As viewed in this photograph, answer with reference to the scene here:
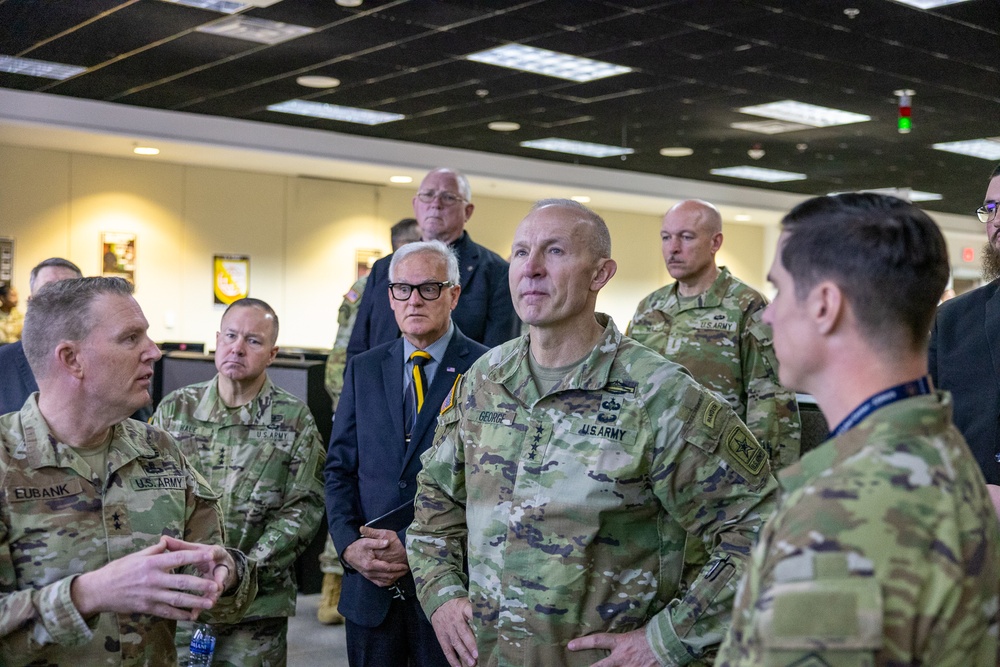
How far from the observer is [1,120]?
10.3 metres

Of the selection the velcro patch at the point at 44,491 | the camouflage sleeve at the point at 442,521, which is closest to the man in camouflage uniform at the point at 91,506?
the velcro patch at the point at 44,491

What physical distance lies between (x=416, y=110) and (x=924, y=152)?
6.38m

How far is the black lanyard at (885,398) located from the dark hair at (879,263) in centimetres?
5

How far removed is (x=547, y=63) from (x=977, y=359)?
658cm

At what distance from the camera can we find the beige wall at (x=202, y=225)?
1225 cm

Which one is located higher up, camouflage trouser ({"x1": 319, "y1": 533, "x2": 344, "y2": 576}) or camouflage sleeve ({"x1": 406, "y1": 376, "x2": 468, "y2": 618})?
camouflage sleeve ({"x1": 406, "y1": 376, "x2": 468, "y2": 618})

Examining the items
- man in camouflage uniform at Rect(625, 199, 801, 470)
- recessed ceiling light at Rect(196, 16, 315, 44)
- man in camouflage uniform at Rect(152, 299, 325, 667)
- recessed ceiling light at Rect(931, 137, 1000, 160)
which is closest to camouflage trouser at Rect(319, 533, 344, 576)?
man in camouflage uniform at Rect(152, 299, 325, 667)

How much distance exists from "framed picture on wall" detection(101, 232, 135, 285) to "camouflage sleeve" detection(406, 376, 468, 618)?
438 inches

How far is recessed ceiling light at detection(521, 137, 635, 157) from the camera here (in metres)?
12.6

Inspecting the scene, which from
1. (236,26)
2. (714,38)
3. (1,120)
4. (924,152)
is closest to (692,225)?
(714,38)

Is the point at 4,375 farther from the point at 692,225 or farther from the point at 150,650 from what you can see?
the point at 692,225

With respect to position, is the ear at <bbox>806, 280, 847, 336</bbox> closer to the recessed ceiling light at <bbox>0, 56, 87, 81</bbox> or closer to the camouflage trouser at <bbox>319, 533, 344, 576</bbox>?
the camouflage trouser at <bbox>319, 533, 344, 576</bbox>

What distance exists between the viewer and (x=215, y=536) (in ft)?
8.09

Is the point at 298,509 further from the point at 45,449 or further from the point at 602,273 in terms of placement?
the point at 602,273
